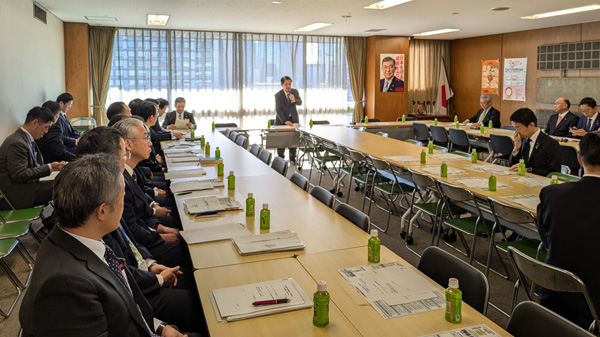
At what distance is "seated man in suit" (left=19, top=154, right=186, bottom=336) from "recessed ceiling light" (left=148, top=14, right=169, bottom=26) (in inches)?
323

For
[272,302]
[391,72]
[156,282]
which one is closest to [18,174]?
[156,282]

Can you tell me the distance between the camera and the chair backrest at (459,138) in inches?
349

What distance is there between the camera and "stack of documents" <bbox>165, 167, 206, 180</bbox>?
15.5ft

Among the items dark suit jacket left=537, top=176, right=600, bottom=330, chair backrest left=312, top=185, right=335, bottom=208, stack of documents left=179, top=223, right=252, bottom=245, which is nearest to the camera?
dark suit jacket left=537, top=176, right=600, bottom=330

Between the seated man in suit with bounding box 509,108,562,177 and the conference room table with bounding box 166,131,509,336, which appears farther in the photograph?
the seated man in suit with bounding box 509,108,562,177

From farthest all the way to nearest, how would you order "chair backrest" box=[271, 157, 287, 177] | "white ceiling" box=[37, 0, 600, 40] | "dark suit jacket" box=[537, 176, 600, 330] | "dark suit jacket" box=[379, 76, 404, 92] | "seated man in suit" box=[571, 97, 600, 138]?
"dark suit jacket" box=[379, 76, 404, 92]
"seated man in suit" box=[571, 97, 600, 138]
"white ceiling" box=[37, 0, 600, 40]
"chair backrest" box=[271, 157, 287, 177]
"dark suit jacket" box=[537, 176, 600, 330]

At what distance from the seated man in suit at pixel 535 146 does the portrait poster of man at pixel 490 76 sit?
8.50m

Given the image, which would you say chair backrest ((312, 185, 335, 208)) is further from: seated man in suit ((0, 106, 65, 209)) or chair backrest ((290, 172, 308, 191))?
seated man in suit ((0, 106, 65, 209))

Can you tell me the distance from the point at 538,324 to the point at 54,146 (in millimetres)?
6433

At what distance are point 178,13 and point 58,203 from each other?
26.2 ft

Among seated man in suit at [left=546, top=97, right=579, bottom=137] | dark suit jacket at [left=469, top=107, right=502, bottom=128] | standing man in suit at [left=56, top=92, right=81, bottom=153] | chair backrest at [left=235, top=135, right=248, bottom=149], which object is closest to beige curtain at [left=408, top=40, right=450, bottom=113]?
dark suit jacket at [left=469, top=107, right=502, bottom=128]

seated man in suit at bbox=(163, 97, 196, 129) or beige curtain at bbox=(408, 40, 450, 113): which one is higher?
beige curtain at bbox=(408, 40, 450, 113)

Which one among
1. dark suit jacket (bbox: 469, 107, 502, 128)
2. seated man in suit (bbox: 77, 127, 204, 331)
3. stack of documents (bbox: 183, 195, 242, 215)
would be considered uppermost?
dark suit jacket (bbox: 469, 107, 502, 128)

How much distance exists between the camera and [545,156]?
16.7 feet
